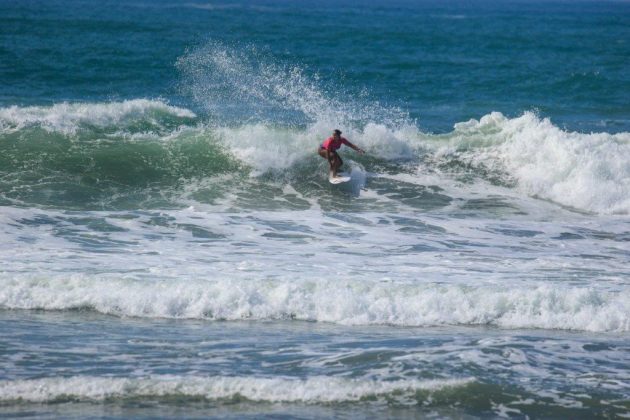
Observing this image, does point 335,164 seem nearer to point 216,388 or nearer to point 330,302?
point 330,302

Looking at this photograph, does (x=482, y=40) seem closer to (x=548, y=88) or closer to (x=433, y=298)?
(x=548, y=88)

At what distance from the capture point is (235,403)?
8.24 metres

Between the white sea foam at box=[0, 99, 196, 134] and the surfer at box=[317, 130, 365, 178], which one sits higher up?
the white sea foam at box=[0, 99, 196, 134]

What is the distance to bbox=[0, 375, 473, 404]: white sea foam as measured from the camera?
823 centimetres

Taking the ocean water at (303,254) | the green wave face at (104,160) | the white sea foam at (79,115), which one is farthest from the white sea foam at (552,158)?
the white sea foam at (79,115)

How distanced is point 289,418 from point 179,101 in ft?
63.9

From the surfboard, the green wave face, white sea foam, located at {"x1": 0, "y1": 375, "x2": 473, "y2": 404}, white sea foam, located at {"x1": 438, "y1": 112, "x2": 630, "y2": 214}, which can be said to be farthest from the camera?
the surfboard

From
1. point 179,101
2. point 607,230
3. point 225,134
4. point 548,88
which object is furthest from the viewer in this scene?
point 548,88

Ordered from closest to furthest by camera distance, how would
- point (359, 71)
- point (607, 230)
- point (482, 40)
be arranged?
1. point (607, 230)
2. point (359, 71)
3. point (482, 40)

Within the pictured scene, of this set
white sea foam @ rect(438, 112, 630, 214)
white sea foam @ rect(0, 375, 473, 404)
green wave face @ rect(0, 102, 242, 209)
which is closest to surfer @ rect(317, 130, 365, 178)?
green wave face @ rect(0, 102, 242, 209)

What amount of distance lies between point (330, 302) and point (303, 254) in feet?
7.48

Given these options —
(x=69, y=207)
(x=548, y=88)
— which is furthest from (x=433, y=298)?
(x=548, y=88)

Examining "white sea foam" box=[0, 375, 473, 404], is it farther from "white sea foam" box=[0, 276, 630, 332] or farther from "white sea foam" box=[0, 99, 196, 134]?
"white sea foam" box=[0, 99, 196, 134]

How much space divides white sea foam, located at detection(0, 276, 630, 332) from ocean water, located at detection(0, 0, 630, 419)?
3 cm
